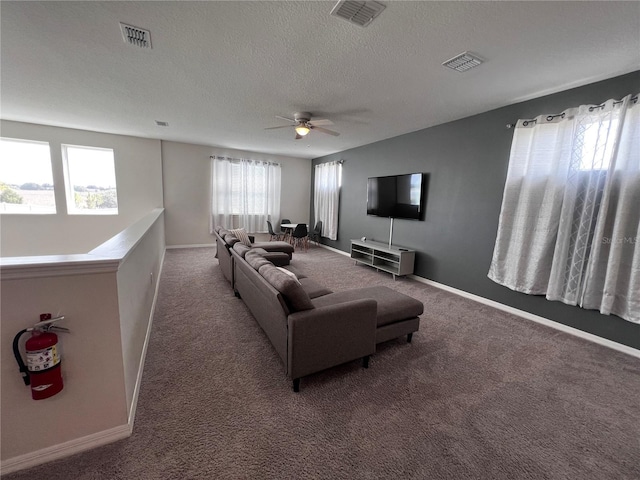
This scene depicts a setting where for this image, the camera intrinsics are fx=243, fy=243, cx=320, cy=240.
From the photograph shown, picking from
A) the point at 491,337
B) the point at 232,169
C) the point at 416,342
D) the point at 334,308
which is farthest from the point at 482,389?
the point at 232,169

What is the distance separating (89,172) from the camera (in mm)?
5184

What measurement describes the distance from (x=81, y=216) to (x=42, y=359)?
5578mm

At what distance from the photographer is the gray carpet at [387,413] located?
1.27 meters

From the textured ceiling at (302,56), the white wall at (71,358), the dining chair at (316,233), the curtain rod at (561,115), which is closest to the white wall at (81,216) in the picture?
the textured ceiling at (302,56)

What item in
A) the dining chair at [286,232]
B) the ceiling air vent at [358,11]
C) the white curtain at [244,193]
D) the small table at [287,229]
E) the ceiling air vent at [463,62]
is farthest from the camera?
the dining chair at [286,232]

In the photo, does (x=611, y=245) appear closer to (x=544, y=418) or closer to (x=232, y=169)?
(x=544, y=418)

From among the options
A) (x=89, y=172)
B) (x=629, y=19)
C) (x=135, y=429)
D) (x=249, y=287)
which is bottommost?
(x=135, y=429)

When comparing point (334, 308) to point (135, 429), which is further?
point (334, 308)

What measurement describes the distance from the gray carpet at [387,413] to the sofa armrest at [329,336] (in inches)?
7.6

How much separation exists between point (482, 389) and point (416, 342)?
65 cm

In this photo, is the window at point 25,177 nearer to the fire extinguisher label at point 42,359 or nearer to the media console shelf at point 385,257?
the fire extinguisher label at point 42,359

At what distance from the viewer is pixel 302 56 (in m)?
2.24

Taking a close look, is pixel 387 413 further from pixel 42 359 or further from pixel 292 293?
pixel 42 359

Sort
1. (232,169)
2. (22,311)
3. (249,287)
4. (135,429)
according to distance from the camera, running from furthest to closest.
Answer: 1. (232,169)
2. (249,287)
3. (135,429)
4. (22,311)
